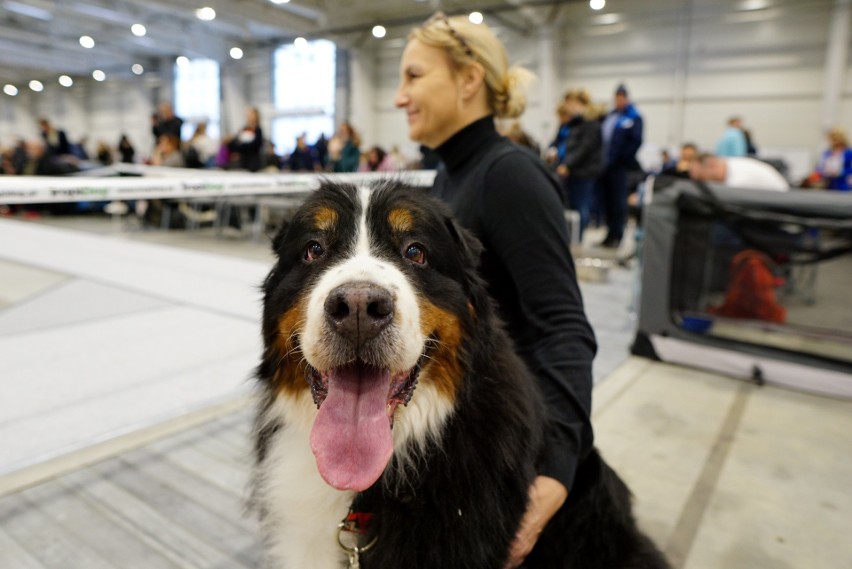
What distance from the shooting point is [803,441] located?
2.79 m

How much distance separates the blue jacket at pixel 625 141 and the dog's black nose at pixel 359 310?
7.20 m

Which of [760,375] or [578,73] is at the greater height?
[578,73]

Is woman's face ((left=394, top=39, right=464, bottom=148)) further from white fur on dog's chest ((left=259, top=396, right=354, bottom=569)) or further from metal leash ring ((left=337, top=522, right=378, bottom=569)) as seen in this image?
metal leash ring ((left=337, top=522, right=378, bottom=569))

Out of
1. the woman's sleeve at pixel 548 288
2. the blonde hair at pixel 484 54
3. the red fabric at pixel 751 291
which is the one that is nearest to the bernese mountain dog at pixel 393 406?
the woman's sleeve at pixel 548 288

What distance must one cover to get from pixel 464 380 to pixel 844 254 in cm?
319

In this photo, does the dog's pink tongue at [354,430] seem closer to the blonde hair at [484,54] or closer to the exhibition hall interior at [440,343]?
the exhibition hall interior at [440,343]

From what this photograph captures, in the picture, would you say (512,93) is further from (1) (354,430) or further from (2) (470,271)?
(1) (354,430)

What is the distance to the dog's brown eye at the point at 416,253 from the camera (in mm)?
1324

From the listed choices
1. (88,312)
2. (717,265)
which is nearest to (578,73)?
(717,265)

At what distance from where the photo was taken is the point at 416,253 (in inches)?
52.2

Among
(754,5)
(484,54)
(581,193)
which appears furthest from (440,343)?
(754,5)

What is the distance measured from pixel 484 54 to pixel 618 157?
21.0 feet

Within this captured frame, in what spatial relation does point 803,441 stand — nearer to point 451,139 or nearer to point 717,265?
point 717,265

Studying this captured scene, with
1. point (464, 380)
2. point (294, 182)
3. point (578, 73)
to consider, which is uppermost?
point (578, 73)
